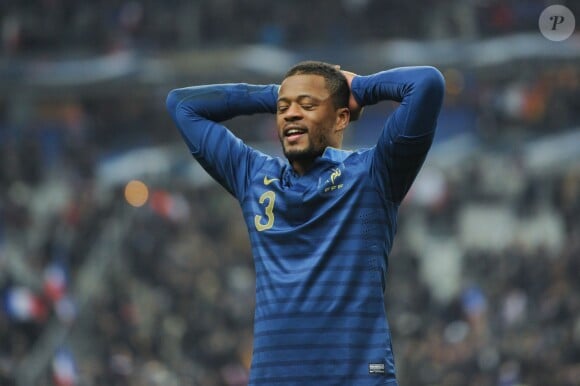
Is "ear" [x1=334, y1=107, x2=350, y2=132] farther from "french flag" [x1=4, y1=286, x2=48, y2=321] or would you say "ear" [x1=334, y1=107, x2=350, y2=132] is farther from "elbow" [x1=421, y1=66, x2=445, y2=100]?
"french flag" [x1=4, y1=286, x2=48, y2=321]

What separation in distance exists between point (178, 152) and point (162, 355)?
6241 millimetres

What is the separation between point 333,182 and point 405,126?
329 mm

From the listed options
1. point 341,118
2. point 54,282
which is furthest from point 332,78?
point 54,282

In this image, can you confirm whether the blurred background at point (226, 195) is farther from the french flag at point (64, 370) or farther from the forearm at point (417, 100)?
the forearm at point (417, 100)

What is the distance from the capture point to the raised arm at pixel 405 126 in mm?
3662

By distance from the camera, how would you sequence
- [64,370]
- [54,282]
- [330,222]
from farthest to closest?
[54,282], [64,370], [330,222]

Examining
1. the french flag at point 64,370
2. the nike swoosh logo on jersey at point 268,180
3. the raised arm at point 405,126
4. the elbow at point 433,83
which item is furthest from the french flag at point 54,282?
the elbow at point 433,83

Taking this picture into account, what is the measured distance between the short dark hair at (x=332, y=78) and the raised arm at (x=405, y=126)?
13 centimetres

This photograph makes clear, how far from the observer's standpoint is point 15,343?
13758mm

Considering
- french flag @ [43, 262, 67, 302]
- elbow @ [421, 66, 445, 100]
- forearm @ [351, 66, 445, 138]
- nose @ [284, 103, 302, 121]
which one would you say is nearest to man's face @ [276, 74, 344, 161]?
nose @ [284, 103, 302, 121]

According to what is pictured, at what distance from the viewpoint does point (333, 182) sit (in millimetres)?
3830

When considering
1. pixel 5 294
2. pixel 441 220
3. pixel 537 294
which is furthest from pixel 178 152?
pixel 537 294

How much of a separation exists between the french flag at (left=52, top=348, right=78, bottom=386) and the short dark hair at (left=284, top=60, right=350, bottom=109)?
10533 mm

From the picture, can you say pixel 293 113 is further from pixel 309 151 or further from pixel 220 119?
pixel 220 119
